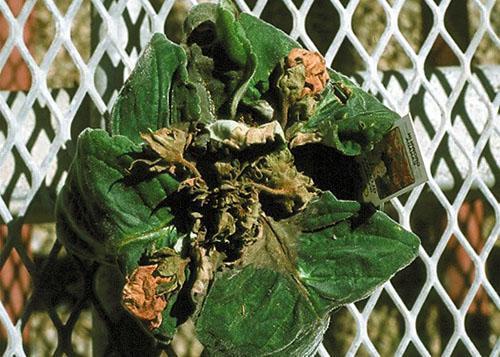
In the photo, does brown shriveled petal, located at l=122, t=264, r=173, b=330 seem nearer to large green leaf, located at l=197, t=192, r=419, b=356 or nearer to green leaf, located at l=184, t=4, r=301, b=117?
large green leaf, located at l=197, t=192, r=419, b=356

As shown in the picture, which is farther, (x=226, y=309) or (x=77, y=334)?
(x=77, y=334)

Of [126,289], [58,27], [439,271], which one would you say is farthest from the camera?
[439,271]

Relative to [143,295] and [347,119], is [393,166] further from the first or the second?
[143,295]

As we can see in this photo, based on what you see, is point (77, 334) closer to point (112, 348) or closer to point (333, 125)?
point (112, 348)

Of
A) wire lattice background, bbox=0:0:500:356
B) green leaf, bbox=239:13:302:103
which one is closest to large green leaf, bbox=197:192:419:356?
green leaf, bbox=239:13:302:103

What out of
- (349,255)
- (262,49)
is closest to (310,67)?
(262,49)

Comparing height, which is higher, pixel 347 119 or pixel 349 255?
pixel 347 119

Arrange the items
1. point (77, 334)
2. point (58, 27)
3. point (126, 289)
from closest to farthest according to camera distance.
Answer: point (126, 289) → point (58, 27) → point (77, 334)

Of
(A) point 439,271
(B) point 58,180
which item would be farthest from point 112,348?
(A) point 439,271
